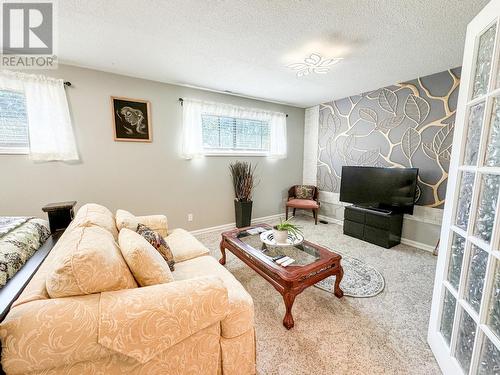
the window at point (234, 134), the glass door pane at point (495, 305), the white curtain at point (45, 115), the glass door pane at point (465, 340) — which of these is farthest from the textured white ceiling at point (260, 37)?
the glass door pane at point (465, 340)

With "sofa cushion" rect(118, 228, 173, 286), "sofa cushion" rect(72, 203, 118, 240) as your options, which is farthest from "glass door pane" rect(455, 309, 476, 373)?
"sofa cushion" rect(72, 203, 118, 240)

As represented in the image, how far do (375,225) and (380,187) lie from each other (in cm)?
57

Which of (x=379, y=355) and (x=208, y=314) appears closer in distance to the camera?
(x=208, y=314)

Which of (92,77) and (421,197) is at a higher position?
(92,77)

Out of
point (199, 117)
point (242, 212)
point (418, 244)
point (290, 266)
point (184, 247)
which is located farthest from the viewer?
point (242, 212)

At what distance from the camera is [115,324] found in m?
0.83

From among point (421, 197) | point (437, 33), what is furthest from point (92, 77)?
point (421, 197)

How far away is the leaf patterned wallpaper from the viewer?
8.91 feet

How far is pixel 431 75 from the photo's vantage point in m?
2.76

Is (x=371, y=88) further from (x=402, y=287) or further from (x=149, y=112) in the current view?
(x=149, y=112)

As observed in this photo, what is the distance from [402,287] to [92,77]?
4249 millimetres

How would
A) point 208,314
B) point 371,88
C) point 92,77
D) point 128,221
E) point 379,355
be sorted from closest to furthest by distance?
point 208,314, point 379,355, point 128,221, point 92,77, point 371,88

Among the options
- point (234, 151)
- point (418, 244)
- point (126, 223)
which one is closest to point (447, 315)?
point (418, 244)

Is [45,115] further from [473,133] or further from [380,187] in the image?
[380,187]
